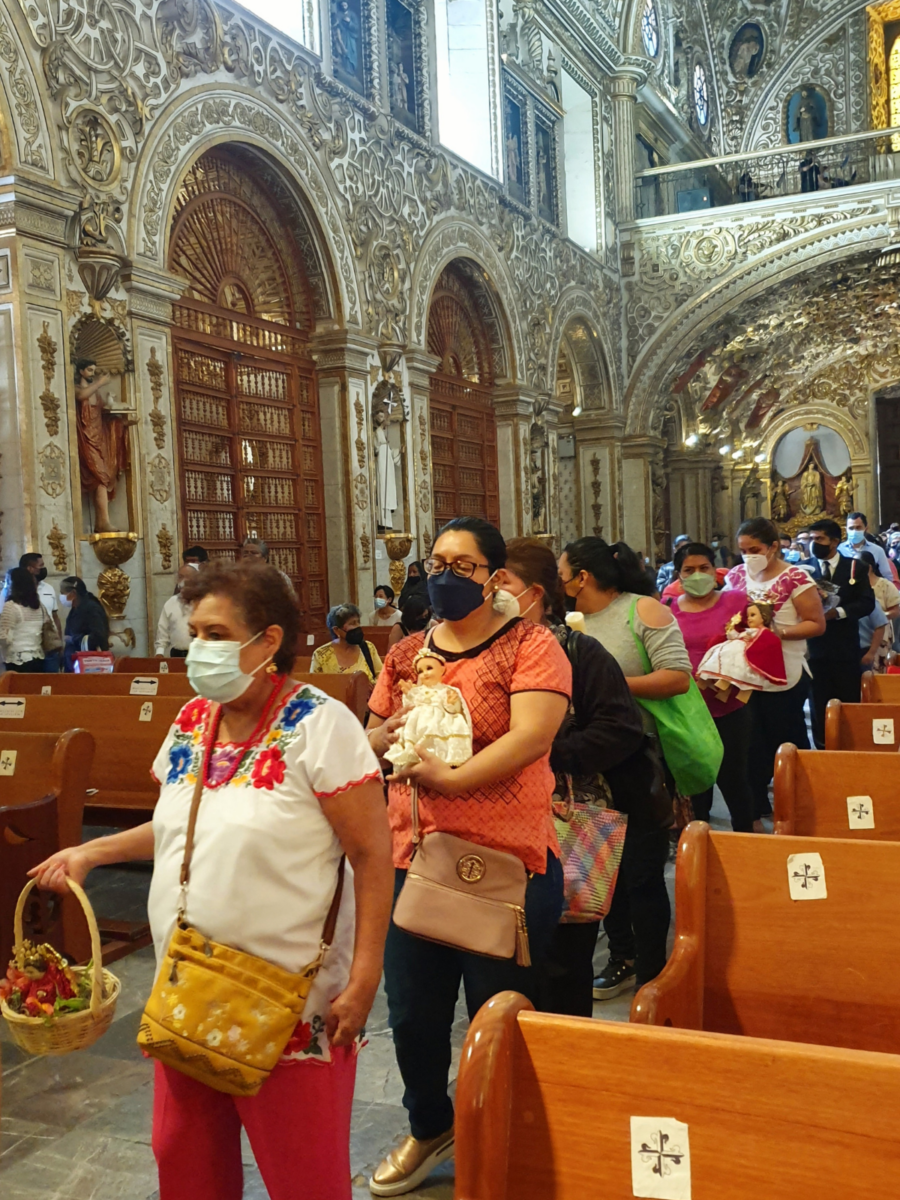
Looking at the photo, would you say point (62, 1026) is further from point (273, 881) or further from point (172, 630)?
point (172, 630)

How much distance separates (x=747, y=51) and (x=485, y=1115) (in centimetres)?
2728

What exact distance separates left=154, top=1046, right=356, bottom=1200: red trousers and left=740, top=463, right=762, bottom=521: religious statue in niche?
1087 inches

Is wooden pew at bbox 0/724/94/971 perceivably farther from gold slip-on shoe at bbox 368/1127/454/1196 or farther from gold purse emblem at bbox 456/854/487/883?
gold purse emblem at bbox 456/854/487/883

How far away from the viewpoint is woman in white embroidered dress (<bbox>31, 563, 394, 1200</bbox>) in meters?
1.97

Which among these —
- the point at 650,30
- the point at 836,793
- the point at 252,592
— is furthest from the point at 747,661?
the point at 650,30

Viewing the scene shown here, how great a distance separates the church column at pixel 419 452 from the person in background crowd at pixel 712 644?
7.77 meters

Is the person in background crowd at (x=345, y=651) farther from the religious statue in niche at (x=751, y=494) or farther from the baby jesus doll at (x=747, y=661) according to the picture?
the religious statue in niche at (x=751, y=494)

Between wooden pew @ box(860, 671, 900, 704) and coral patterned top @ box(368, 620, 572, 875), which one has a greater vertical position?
coral patterned top @ box(368, 620, 572, 875)

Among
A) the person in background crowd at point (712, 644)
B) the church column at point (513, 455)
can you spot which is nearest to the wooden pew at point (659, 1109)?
the person in background crowd at point (712, 644)

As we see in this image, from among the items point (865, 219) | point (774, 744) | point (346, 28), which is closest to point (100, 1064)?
point (774, 744)

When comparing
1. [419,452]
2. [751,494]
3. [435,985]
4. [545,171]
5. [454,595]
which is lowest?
[435,985]

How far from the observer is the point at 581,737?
3.15 m

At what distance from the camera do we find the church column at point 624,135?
19344 mm

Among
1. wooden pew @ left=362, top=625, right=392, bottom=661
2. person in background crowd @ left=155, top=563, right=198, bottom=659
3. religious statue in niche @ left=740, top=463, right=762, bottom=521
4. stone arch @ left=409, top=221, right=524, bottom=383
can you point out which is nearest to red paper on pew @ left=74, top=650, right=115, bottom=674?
person in background crowd @ left=155, top=563, right=198, bottom=659
